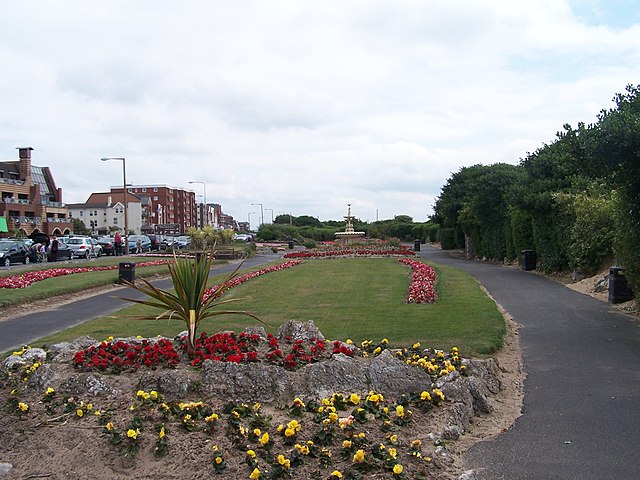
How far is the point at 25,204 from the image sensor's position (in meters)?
76.4

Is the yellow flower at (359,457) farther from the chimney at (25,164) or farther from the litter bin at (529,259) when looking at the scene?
the chimney at (25,164)

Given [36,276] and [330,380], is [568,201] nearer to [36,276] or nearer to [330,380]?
[330,380]

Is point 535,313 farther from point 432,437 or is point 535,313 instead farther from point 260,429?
point 260,429

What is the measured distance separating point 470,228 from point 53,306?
30.9 m

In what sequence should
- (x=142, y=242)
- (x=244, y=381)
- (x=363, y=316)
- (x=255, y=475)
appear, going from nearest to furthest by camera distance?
(x=255, y=475) → (x=244, y=381) → (x=363, y=316) → (x=142, y=242)

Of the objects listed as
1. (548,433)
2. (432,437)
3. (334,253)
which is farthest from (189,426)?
(334,253)

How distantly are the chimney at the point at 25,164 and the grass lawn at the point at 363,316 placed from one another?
68875 millimetres

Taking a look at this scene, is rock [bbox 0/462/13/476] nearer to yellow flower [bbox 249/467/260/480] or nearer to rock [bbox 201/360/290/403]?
rock [bbox 201/360/290/403]

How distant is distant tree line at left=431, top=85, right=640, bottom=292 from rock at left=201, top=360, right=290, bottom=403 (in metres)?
7.86

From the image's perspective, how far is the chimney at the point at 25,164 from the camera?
263ft

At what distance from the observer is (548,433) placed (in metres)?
6.23

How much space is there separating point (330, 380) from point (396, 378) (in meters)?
0.77

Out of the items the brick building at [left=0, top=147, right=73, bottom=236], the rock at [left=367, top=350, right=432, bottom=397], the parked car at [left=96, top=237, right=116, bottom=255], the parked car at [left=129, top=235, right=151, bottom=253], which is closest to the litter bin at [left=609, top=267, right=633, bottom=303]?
the rock at [left=367, top=350, right=432, bottom=397]

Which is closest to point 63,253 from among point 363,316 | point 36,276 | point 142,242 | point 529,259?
point 142,242
